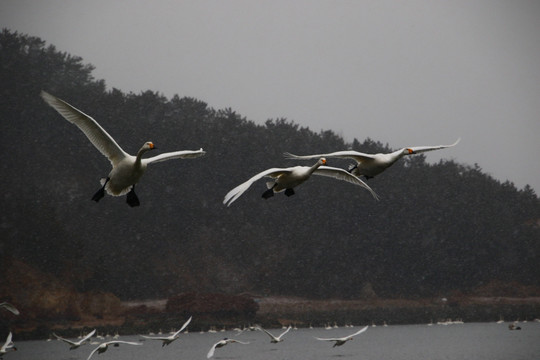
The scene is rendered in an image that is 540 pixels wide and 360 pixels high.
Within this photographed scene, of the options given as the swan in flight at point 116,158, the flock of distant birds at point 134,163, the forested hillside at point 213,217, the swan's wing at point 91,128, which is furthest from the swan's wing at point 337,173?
the forested hillside at point 213,217

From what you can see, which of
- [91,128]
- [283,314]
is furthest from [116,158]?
[283,314]

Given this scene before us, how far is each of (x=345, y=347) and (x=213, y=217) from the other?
2333 cm

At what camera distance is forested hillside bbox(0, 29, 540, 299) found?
2813 inches

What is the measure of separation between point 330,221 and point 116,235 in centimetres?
1889

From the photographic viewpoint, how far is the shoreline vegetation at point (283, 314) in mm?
60553

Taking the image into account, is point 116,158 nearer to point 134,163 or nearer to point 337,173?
point 134,163

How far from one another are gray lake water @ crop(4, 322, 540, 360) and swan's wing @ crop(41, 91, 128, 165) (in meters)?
27.9

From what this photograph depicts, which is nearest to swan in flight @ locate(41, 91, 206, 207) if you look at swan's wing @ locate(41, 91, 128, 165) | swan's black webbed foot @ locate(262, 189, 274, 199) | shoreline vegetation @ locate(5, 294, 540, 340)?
swan's wing @ locate(41, 91, 128, 165)

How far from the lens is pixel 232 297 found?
208 ft

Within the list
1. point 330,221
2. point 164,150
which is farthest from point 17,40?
point 330,221

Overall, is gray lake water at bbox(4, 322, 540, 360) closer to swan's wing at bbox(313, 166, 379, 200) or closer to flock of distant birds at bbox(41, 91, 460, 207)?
swan's wing at bbox(313, 166, 379, 200)

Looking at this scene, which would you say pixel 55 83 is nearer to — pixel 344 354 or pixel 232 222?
pixel 232 222

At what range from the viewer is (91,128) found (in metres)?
21.3

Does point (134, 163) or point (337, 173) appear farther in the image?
point (337, 173)
